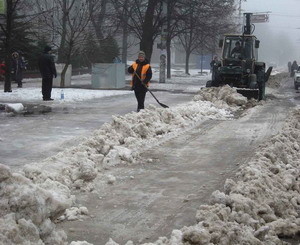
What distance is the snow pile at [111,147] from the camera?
6.74 m

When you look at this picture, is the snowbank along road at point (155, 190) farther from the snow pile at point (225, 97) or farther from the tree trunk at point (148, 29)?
the tree trunk at point (148, 29)

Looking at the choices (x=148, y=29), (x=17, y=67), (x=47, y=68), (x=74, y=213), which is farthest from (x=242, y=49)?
(x=74, y=213)

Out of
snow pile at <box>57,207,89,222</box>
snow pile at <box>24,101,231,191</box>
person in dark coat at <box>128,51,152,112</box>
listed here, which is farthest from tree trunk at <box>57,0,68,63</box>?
snow pile at <box>57,207,89,222</box>

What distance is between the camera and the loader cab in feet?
73.2

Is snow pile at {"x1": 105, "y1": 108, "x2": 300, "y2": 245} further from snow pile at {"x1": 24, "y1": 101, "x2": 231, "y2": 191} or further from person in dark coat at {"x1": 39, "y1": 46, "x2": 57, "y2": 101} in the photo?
person in dark coat at {"x1": 39, "y1": 46, "x2": 57, "y2": 101}

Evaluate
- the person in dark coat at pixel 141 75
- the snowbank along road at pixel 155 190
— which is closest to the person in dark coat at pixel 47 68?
the person in dark coat at pixel 141 75

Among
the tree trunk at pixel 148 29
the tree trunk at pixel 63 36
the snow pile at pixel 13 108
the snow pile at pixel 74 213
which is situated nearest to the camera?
the snow pile at pixel 74 213

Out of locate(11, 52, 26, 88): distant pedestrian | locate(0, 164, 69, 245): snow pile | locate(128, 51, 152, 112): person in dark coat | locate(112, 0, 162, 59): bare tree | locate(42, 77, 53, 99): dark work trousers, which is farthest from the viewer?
locate(112, 0, 162, 59): bare tree

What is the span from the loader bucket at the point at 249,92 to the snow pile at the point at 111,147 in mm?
6782

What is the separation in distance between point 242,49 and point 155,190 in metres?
16.6

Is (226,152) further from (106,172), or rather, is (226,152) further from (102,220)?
(102,220)

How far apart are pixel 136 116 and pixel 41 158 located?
11.2ft

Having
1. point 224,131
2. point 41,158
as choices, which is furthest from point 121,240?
point 224,131

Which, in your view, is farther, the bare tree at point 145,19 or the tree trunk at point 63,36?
the bare tree at point 145,19
